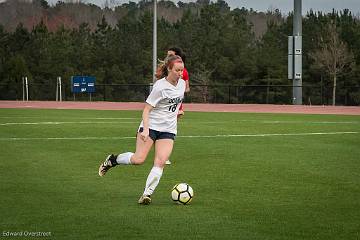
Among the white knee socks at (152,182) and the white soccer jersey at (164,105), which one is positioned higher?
the white soccer jersey at (164,105)

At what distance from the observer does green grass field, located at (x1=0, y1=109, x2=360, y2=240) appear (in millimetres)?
8883

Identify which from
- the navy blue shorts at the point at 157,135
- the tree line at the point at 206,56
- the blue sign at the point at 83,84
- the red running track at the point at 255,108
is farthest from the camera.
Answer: the tree line at the point at 206,56

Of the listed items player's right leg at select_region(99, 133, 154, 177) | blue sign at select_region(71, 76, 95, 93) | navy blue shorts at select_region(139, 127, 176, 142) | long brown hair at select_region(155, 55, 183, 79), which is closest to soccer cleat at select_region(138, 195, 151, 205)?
player's right leg at select_region(99, 133, 154, 177)

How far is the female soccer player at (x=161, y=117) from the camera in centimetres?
1062

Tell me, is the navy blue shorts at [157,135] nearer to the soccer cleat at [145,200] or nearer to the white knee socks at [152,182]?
the white knee socks at [152,182]

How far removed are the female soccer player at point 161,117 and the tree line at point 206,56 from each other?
165 ft

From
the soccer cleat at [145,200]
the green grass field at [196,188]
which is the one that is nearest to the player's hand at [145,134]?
the soccer cleat at [145,200]

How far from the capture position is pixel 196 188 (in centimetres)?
1224

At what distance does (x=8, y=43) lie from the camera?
3406 inches

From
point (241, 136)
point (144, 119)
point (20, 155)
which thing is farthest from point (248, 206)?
point (241, 136)

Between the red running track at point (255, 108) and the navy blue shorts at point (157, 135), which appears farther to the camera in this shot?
the red running track at point (255, 108)

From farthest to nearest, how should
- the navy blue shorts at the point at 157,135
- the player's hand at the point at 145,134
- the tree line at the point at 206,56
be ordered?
1. the tree line at the point at 206,56
2. the navy blue shorts at the point at 157,135
3. the player's hand at the point at 145,134

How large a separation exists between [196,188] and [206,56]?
7058cm

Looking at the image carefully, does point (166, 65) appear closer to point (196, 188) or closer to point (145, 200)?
point (145, 200)
